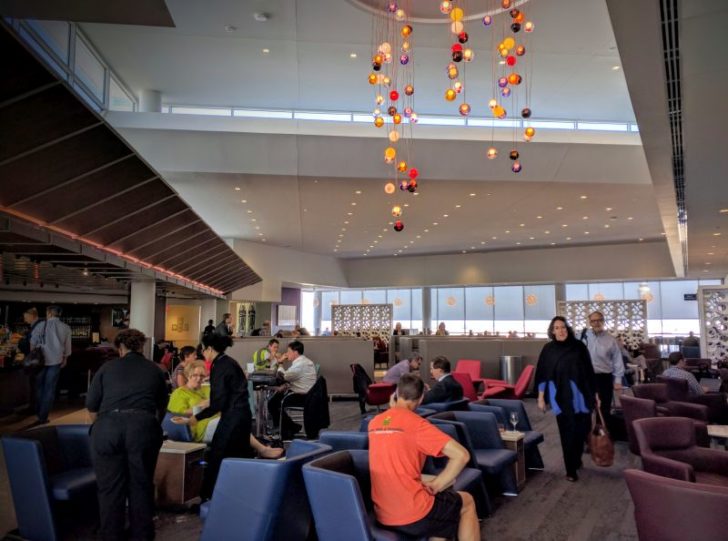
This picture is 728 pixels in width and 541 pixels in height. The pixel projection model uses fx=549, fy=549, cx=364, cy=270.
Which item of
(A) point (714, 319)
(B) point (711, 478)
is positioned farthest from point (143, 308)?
(A) point (714, 319)

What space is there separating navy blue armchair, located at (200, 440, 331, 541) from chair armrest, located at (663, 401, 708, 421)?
5024 mm

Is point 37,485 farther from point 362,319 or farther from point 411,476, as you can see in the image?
point 362,319

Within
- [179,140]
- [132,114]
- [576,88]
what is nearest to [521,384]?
[576,88]

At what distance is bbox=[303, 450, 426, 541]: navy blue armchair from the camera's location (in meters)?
2.74

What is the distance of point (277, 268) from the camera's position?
22.8 m

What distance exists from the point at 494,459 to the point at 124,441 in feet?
9.47

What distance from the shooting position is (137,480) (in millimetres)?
3668

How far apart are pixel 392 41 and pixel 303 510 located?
8.70 metres

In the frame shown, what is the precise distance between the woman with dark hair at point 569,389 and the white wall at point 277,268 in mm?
16083

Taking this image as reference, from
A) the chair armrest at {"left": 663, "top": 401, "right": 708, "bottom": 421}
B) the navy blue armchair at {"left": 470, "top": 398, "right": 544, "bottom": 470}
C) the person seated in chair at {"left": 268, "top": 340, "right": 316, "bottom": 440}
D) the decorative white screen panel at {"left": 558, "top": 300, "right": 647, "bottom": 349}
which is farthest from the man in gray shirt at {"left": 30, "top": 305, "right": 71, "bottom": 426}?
the decorative white screen panel at {"left": 558, "top": 300, "right": 647, "bottom": 349}

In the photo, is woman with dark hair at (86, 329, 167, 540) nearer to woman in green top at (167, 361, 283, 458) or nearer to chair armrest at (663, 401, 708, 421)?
woman in green top at (167, 361, 283, 458)

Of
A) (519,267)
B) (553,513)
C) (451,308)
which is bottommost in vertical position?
(553,513)

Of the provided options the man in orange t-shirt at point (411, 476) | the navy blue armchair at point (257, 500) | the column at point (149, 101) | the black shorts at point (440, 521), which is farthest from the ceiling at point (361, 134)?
the navy blue armchair at point (257, 500)

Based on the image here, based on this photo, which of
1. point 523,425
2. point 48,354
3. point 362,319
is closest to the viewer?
point 523,425
